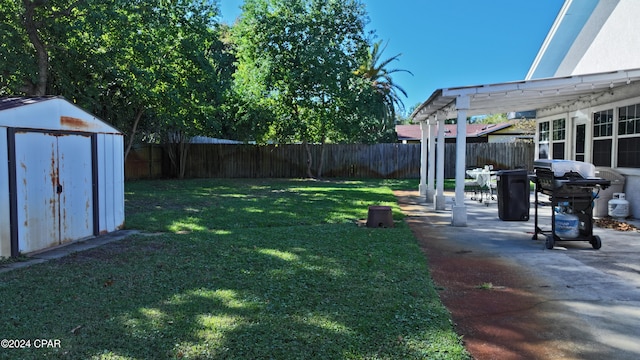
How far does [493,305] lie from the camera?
4.22 meters

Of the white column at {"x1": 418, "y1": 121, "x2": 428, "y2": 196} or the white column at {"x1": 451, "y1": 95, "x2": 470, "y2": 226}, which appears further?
the white column at {"x1": 418, "y1": 121, "x2": 428, "y2": 196}

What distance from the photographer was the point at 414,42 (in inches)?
1211

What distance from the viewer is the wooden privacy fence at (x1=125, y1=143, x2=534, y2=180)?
869 inches

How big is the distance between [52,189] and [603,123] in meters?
11.8

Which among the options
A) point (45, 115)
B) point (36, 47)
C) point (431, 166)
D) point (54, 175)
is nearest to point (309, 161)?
point (431, 166)

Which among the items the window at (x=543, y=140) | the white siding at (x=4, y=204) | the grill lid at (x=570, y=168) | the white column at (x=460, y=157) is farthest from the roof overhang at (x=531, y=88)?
the white siding at (x=4, y=204)

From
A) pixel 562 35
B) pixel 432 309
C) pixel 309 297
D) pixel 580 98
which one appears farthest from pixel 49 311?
pixel 562 35

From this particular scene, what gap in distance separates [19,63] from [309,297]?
10860 mm

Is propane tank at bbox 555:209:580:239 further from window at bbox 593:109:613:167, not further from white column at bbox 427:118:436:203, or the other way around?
white column at bbox 427:118:436:203

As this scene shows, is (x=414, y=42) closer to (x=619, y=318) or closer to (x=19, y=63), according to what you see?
(x=19, y=63)

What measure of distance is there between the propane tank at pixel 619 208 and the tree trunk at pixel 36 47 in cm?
1405

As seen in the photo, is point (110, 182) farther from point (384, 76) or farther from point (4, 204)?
point (384, 76)

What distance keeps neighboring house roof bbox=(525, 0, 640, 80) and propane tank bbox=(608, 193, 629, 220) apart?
2.84 meters

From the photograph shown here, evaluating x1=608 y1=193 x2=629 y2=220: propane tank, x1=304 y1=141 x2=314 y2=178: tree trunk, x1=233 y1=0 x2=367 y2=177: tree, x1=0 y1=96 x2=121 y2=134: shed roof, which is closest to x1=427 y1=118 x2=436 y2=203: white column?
x1=608 y1=193 x2=629 y2=220: propane tank
